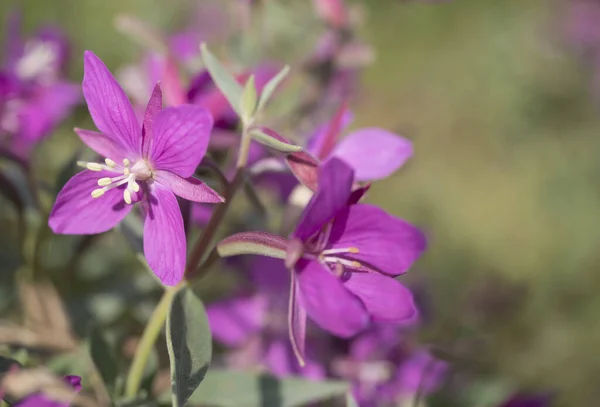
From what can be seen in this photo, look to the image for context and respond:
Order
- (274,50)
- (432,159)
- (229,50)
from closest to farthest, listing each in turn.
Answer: (229,50)
(274,50)
(432,159)

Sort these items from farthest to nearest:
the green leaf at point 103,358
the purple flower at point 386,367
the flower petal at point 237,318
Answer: the flower petal at point 237,318
the purple flower at point 386,367
the green leaf at point 103,358

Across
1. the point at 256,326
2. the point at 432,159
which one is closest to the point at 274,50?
the point at 256,326

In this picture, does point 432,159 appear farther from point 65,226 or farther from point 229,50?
point 65,226

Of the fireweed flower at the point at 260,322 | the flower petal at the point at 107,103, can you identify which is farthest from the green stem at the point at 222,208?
the fireweed flower at the point at 260,322

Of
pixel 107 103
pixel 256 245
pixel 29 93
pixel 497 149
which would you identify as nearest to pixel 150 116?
pixel 107 103

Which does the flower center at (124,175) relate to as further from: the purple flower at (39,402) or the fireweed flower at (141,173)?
the purple flower at (39,402)

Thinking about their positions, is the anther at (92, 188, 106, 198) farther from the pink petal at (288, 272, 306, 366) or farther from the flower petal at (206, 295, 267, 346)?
the flower petal at (206, 295, 267, 346)
